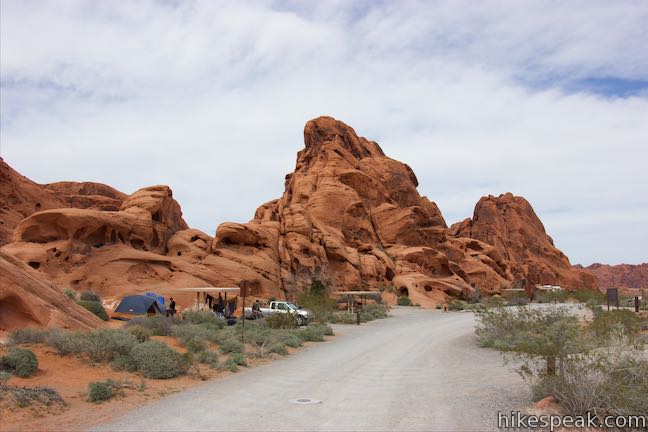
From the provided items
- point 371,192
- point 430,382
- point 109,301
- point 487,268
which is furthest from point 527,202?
point 430,382

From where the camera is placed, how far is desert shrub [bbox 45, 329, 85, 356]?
42.2 feet

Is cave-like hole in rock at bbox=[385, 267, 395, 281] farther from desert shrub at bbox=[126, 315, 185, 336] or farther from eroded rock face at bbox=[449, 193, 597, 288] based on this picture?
desert shrub at bbox=[126, 315, 185, 336]

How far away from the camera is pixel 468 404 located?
379 inches

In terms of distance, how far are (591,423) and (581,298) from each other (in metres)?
59.4

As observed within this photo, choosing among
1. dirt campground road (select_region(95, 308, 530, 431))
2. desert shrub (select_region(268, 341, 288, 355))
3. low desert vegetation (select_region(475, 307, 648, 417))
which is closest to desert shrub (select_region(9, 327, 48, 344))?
dirt campground road (select_region(95, 308, 530, 431))

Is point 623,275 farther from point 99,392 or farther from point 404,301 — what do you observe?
point 99,392

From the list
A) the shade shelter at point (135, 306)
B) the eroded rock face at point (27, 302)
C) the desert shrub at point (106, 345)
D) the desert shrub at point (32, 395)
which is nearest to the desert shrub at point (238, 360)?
the desert shrub at point (106, 345)

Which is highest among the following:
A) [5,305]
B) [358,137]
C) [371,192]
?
[358,137]

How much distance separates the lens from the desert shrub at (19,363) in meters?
10.7

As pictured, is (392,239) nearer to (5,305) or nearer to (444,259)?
(444,259)

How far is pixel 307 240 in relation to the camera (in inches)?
2052

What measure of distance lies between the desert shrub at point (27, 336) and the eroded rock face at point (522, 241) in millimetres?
87084

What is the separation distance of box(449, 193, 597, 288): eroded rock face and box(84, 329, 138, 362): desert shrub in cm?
8573

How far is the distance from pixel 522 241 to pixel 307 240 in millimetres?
64857
